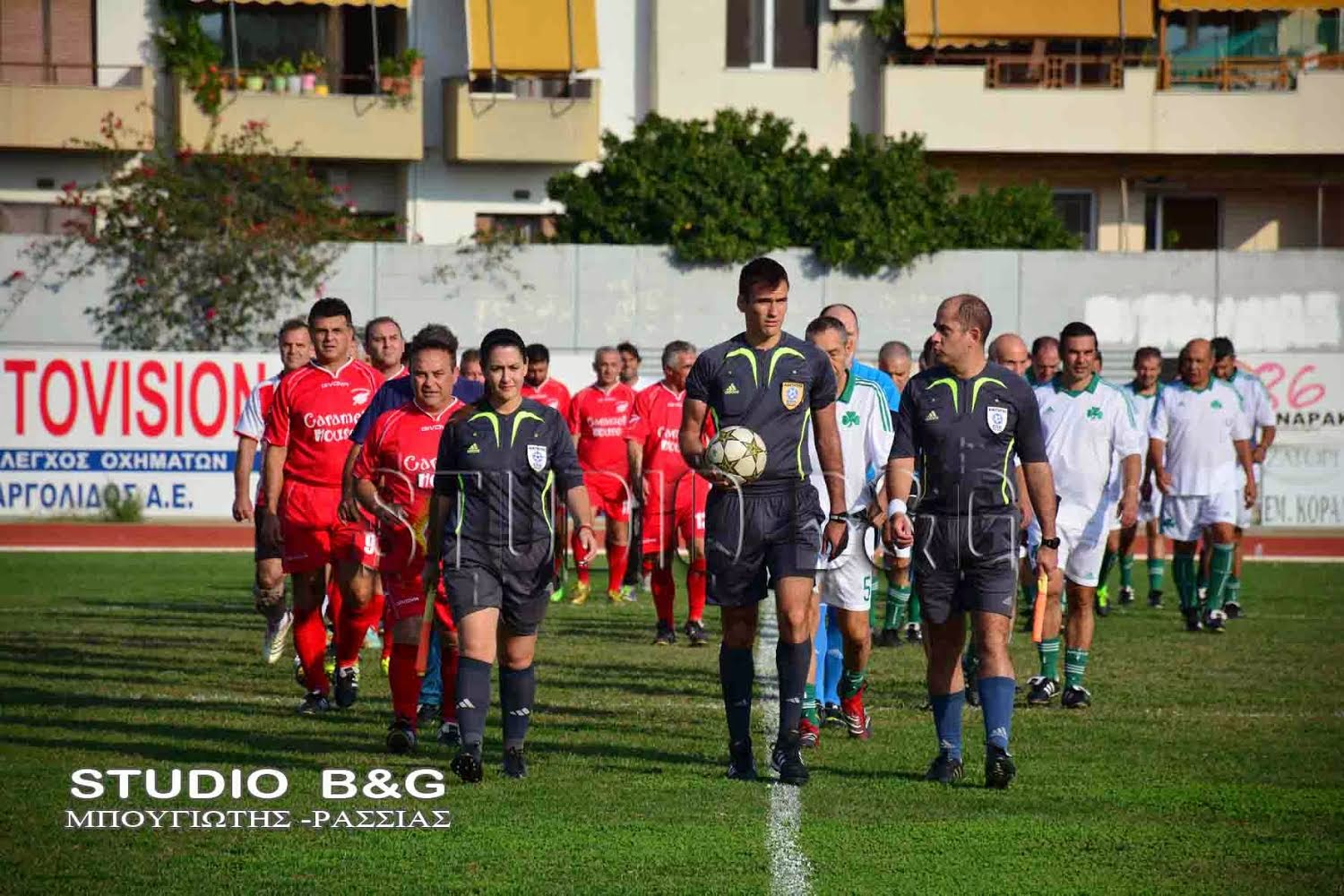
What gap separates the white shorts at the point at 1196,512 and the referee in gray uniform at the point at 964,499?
28.0ft

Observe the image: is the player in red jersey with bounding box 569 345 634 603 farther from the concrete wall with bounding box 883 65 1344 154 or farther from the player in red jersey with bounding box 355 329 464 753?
the concrete wall with bounding box 883 65 1344 154

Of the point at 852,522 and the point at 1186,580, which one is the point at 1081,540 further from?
the point at 1186,580

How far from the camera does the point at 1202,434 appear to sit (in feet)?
57.7

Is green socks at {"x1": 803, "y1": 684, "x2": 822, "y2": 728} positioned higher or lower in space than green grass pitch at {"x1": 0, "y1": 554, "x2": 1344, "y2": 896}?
higher

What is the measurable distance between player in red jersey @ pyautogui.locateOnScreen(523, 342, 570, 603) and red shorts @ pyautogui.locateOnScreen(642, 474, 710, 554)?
2.99ft

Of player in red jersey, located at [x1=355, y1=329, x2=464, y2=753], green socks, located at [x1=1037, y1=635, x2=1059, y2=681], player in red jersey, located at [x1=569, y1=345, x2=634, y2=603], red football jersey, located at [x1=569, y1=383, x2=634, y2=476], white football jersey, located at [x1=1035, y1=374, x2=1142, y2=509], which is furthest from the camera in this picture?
red football jersey, located at [x1=569, y1=383, x2=634, y2=476]

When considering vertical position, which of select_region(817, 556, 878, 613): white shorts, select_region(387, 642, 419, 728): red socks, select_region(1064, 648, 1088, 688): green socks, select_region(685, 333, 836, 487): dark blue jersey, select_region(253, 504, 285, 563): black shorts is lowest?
select_region(1064, 648, 1088, 688): green socks

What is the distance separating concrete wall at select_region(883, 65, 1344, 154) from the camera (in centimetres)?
3772

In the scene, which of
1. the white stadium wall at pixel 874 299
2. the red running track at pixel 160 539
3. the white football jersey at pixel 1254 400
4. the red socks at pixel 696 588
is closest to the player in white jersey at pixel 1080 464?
the red socks at pixel 696 588

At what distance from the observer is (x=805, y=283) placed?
32312 millimetres

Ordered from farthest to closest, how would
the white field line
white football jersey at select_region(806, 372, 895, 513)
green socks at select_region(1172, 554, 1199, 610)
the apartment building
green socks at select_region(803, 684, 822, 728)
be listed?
1. the apartment building
2. green socks at select_region(1172, 554, 1199, 610)
3. white football jersey at select_region(806, 372, 895, 513)
4. green socks at select_region(803, 684, 822, 728)
5. the white field line

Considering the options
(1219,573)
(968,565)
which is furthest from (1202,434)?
(968,565)

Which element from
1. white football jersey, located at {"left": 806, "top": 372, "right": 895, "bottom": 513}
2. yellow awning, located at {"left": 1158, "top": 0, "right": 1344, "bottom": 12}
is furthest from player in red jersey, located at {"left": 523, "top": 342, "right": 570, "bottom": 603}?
yellow awning, located at {"left": 1158, "top": 0, "right": 1344, "bottom": 12}

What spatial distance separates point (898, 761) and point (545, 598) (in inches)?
81.5
